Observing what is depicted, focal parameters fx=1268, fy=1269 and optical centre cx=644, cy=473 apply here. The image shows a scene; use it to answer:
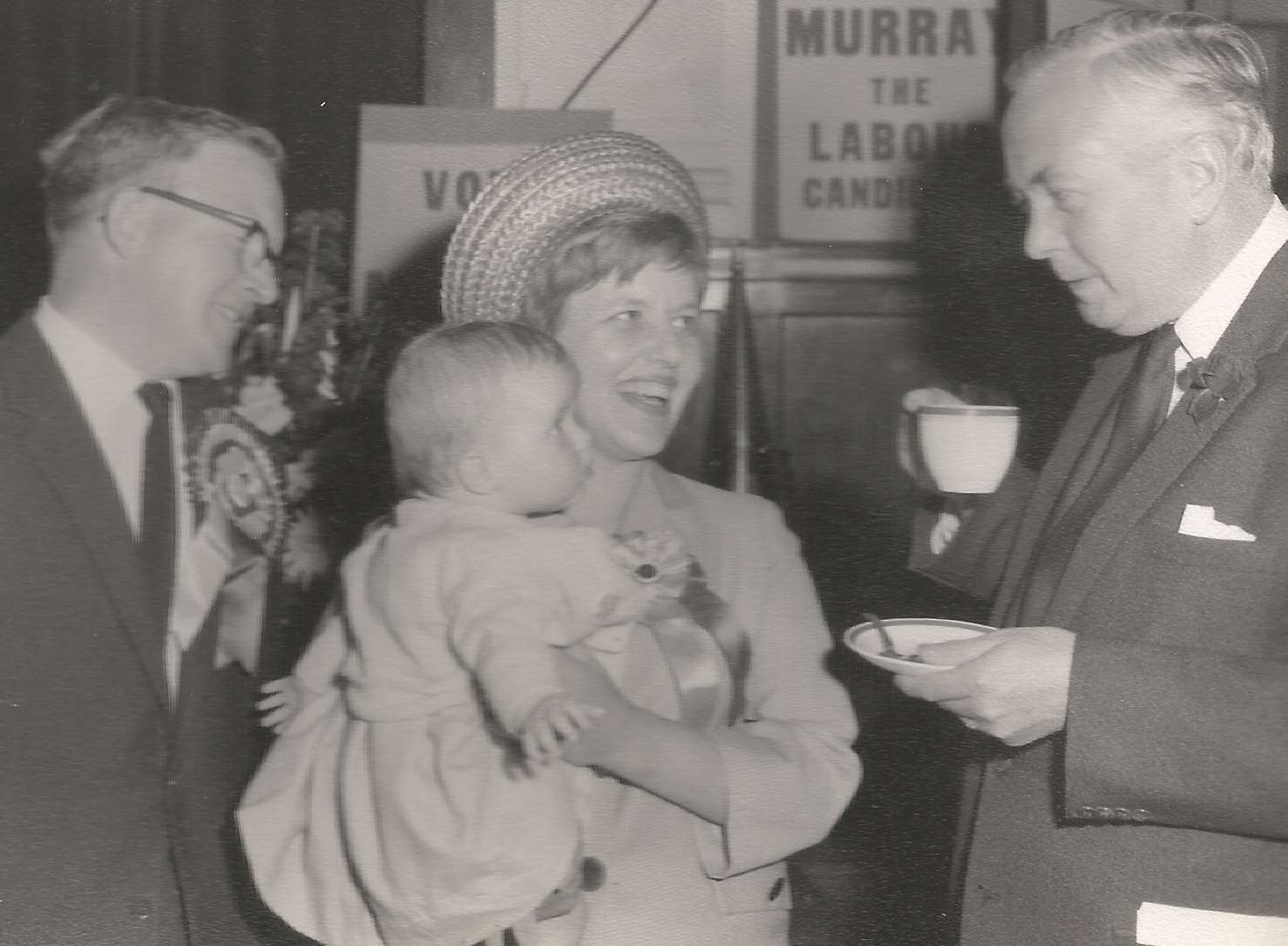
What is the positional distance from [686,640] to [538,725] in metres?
0.35

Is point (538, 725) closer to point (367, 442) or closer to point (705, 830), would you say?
point (705, 830)

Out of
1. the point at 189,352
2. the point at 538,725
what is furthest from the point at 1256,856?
the point at 189,352

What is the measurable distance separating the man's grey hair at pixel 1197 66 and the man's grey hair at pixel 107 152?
1.23 m


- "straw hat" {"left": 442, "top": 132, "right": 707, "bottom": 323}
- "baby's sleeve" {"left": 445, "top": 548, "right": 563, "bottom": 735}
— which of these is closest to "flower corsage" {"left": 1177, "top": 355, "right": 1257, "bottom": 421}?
"straw hat" {"left": 442, "top": 132, "right": 707, "bottom": 323}

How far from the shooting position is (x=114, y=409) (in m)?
1.75

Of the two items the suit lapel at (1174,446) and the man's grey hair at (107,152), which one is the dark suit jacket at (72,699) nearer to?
the man's grey hair at (107,152)

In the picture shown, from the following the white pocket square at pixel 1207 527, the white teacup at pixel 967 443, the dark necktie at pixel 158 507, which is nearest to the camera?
the white pocket square at pixel 1207 527

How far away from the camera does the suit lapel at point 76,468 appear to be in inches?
64.7

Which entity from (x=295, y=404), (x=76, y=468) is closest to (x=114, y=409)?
(x=76, y=468)

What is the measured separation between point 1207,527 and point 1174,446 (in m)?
0.11

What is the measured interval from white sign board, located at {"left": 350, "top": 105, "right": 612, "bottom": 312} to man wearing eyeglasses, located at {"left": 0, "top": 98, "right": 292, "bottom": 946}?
1.37m

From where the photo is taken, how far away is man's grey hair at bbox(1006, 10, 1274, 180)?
1516 mm

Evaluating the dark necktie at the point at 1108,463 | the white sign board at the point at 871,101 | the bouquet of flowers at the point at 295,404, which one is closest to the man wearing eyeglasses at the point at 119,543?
the bouquet of flowers at the point at 295,404

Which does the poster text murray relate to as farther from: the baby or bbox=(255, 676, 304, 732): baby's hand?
bbox=(255, 676, 304, 732): baby's hand
